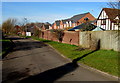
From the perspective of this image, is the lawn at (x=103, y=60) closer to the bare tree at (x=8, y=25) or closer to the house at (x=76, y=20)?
the house at (x=76, y=20)

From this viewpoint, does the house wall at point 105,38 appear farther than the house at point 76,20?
No

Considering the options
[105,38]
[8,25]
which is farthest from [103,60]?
[8,25]

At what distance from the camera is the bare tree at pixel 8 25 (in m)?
78.8

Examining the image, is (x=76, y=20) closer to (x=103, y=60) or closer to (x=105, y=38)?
(x=105, y=38)

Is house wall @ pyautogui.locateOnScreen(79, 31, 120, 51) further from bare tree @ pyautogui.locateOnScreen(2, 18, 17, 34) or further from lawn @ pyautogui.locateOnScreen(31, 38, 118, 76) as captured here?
bare tree @ pyautogui.locateOnScreen(2, 18, 17, 34)

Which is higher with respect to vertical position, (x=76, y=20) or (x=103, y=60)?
(x=76, y=20)

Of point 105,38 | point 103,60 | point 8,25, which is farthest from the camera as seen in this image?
point 8,25

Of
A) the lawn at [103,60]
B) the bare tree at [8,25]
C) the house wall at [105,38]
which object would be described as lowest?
the lawn at [103,60]

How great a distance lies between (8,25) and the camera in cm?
7875

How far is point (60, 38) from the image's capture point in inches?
937

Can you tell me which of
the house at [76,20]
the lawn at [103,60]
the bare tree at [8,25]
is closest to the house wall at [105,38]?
the lawn at [103,60]

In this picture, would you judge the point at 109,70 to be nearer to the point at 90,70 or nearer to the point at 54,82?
the point at 90,70

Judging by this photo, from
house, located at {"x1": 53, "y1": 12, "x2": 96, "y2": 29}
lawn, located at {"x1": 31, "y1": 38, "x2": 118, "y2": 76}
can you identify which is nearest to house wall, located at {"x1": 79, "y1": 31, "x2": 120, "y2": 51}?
lawn, located at {"x1": 31, "y1": 38, "x2": 118, "y2": 76}

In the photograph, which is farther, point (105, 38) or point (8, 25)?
point (8, 25)
